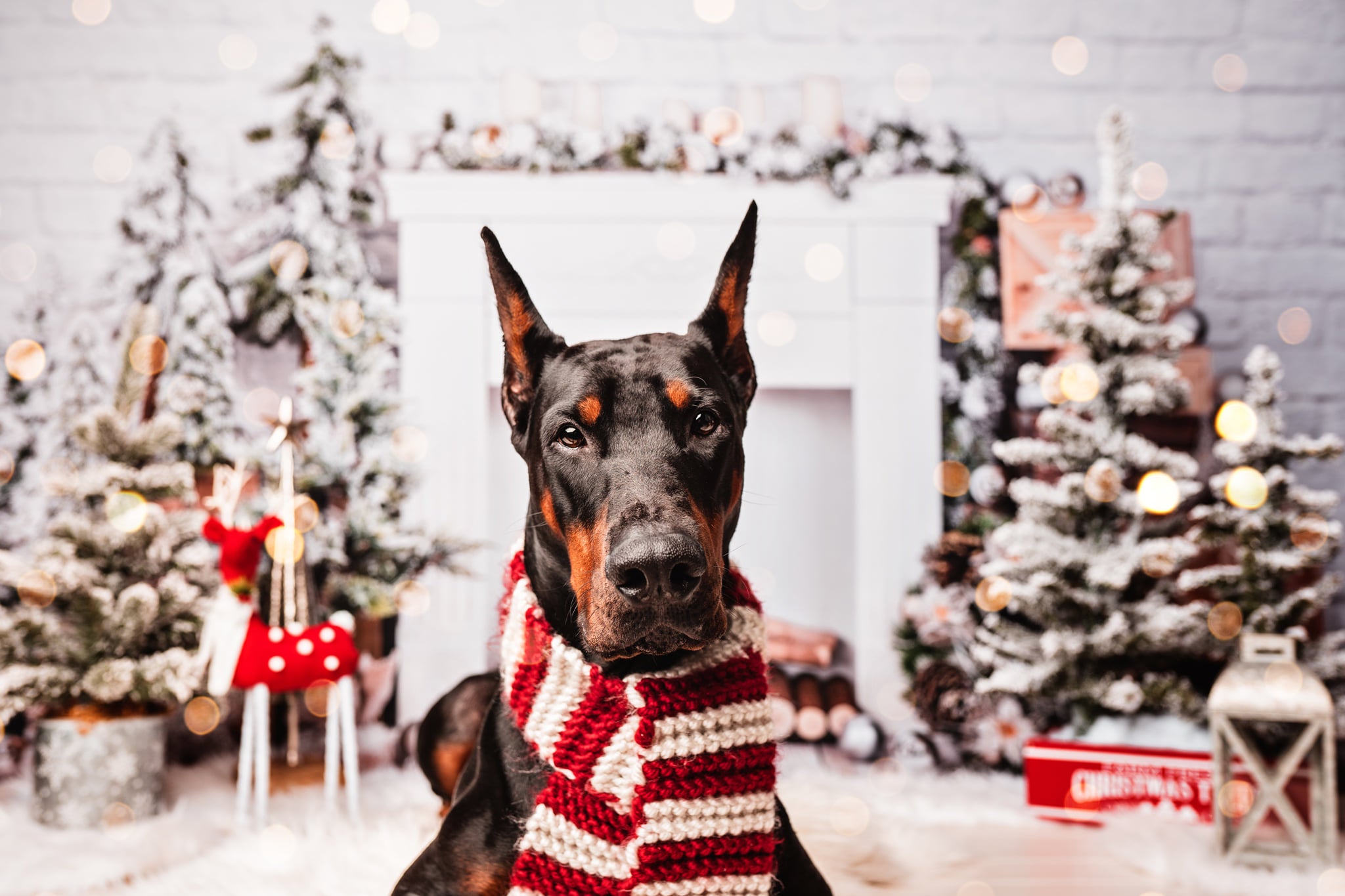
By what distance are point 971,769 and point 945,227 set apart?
5.53ft

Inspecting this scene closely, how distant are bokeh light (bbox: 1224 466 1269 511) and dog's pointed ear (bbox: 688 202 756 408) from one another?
1575mm

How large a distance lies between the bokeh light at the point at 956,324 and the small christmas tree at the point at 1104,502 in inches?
19.7

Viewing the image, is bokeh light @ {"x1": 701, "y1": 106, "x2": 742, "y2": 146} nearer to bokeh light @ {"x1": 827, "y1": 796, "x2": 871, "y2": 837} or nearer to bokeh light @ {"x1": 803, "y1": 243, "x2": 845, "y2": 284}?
bokeh light @ {"x1": 803, "y1": 243, "x2": 845, "y2": 284}

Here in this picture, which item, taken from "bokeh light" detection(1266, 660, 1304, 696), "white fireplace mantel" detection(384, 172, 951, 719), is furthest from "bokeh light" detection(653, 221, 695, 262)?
"bokeh light" detection(1266, 660, 1304, 696)

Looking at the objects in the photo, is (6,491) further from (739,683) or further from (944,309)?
(944,309)

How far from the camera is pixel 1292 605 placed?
7.43 feet

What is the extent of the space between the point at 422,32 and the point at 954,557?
2347mm

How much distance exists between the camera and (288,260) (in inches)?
110

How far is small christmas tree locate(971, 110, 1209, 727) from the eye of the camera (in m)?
2.38

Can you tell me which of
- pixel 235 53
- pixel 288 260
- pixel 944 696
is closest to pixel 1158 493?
pixel 944 696

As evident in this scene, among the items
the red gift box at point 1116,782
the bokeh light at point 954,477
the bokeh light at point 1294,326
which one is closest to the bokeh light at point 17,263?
the bokeh light at point 954,477

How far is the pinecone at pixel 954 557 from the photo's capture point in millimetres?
2844

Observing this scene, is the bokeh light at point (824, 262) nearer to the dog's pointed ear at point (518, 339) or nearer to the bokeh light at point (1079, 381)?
the bokeh light at point (1079, 381)

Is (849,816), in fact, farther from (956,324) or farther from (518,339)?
(956,324)
